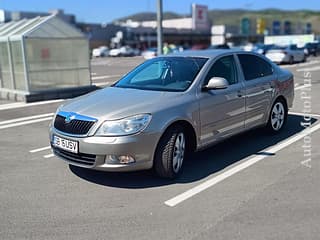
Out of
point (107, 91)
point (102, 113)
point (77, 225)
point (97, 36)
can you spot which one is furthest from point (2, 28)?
point (97, 36)

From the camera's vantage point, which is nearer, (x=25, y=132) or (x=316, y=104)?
(x=25, y=132)

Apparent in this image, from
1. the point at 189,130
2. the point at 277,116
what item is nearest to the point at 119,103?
the point at 189,130

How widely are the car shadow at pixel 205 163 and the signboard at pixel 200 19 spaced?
7315 centimetres

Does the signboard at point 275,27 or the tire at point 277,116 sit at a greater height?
the signboard at point 275,27

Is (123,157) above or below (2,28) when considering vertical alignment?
below

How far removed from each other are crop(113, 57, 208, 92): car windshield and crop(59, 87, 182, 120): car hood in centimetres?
24

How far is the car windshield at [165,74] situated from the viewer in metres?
4.91

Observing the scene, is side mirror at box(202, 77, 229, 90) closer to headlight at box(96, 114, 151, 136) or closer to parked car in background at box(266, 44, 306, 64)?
headlight at box(96, 114, 151, 136)

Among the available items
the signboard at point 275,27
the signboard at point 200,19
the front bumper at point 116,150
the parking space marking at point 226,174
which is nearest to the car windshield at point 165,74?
the front bumper at point 116,150

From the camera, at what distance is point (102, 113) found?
13.6 ft

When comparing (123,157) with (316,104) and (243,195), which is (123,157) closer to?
(243,195)

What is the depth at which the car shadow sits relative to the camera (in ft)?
14.8

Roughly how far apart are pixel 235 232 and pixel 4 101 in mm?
10256

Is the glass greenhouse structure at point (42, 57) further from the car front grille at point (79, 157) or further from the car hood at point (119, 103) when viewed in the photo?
the car front grille at point (79, 157)
